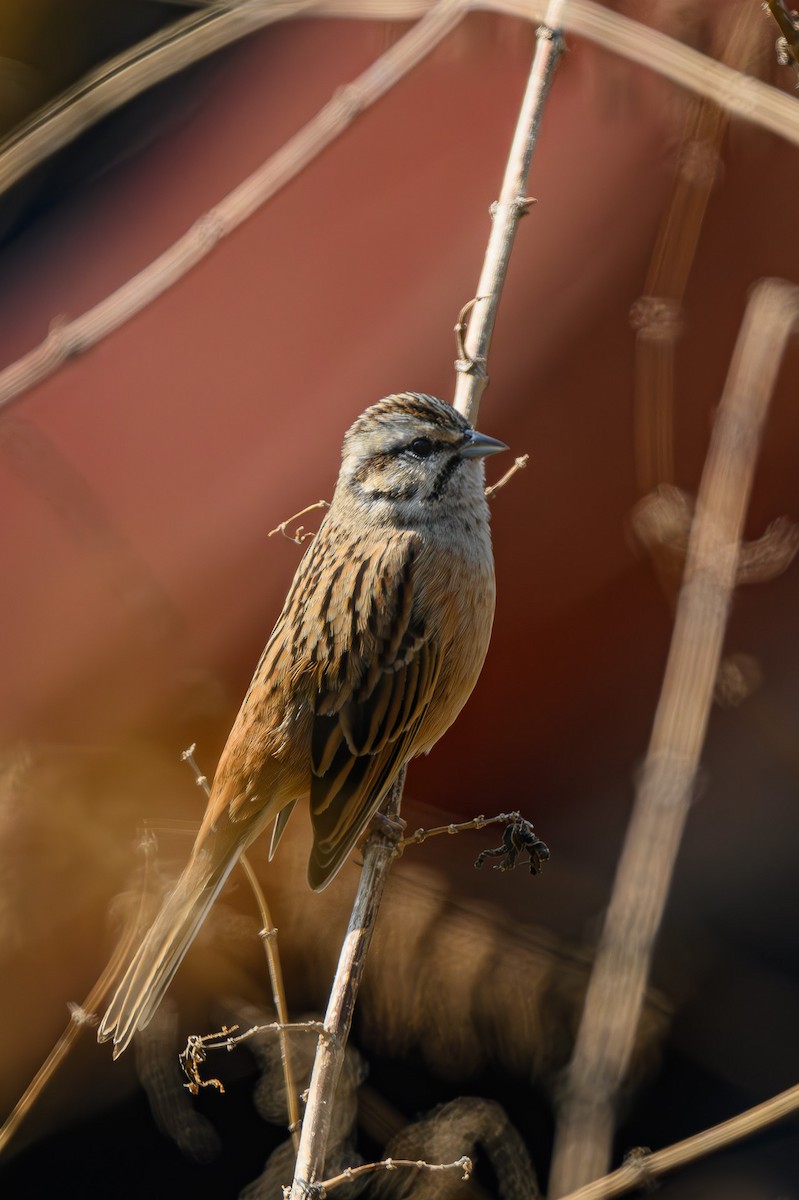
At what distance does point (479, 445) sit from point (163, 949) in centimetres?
136

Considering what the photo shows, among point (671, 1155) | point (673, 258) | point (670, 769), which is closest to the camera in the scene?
point (671, 1155)

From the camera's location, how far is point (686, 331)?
3326 millimetres

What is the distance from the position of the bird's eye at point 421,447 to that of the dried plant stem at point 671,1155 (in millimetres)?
1650

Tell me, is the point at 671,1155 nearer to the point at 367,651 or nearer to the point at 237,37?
the point at 367,651

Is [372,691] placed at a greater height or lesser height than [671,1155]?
greater

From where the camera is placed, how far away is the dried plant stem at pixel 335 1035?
6.97 feet

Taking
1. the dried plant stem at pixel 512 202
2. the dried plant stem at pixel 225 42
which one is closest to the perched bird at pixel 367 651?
the dried plant stem at pixel 512 202

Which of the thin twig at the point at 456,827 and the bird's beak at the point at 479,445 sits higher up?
the bird's beak at the point at 479,445

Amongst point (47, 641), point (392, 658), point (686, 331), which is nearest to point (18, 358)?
point (47, 641)

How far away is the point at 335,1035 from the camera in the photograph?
2.26m

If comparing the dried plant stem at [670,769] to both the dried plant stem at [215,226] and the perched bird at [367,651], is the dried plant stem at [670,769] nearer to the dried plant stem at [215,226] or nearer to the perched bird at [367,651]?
the perched bird at [367,651]

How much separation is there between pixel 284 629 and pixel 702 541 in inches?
40.4

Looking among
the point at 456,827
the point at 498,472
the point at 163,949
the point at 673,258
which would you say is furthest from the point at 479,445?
the point at 163,949

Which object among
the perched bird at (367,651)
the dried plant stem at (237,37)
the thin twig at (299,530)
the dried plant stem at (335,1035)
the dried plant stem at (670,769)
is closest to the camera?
the dried plant stem at (670,769)
